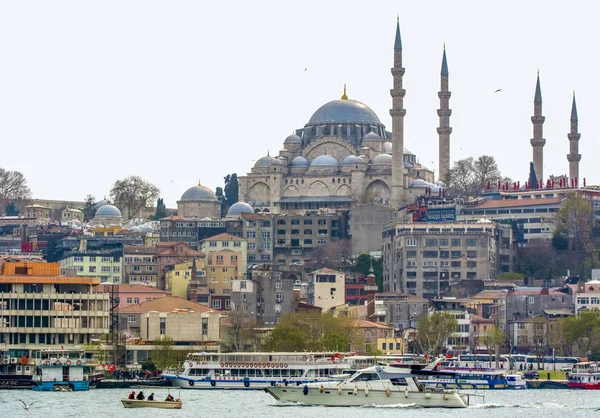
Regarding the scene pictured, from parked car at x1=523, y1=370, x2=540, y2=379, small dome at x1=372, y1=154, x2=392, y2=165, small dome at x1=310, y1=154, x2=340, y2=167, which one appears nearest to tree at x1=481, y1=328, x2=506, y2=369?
parked car at x1=523, y1=370, x2=540, y2=379

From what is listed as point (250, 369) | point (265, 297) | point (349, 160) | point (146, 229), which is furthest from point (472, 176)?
point (250, 369)

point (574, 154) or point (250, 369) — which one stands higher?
point (574, 154)

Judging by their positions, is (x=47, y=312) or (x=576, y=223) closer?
(x=47, y=312)

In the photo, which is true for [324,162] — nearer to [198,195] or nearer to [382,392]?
[198,195]

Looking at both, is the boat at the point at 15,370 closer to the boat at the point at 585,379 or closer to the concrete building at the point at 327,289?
the boat at the point at 585,379

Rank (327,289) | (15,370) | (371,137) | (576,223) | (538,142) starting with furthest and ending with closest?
Result: (371,137) < (538,142) < (576,223) < (327,289) < (15,370)

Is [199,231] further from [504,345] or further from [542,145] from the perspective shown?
[504,345]

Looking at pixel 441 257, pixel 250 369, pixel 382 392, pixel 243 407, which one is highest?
pixel 441 257
